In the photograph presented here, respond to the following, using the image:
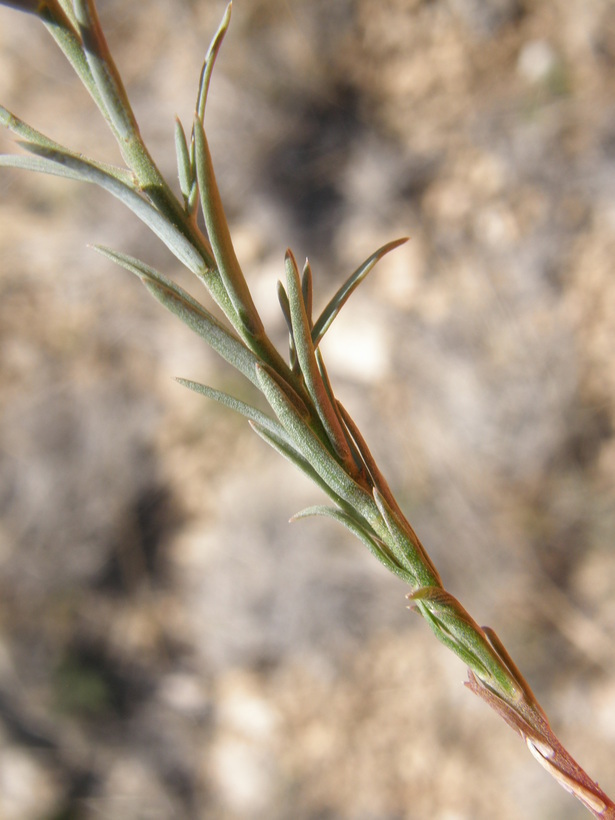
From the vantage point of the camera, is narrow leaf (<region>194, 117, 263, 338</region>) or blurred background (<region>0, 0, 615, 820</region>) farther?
blurred background (<region>0, 0, 615, 820</region>)

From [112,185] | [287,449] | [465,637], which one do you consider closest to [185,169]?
[112,185]

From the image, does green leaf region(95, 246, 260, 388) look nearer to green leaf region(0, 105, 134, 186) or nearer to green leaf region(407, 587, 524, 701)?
green leaf region(0, 105, 134, 186)

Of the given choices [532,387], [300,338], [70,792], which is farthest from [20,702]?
[300,338]

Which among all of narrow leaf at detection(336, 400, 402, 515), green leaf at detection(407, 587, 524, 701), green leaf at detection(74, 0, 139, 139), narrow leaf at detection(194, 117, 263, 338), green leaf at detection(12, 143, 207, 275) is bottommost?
green leaf at detection(407, 587, 524, 701)

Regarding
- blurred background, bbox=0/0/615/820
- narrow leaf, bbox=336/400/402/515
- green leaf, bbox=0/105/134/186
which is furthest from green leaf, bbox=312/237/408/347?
blurred background, bbox=0/0/615/820

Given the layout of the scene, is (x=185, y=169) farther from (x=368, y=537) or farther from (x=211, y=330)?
(x=368, y=537)

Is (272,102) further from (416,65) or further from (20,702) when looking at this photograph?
(20,702)

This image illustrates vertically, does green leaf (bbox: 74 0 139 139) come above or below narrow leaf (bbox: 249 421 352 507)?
above
